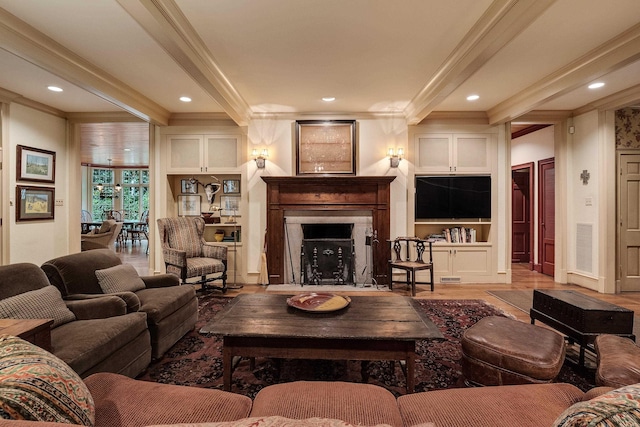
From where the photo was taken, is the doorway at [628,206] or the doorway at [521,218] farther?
the doorway at [521,218]

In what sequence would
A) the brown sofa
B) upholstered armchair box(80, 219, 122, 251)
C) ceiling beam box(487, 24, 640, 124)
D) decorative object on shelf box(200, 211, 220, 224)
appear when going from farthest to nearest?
upholstered armchair box(80, 219, 122, 251) < decorative object on shelf box(200, 211, 220, 224) < ceiling beam box(487, 24, 640, 124) < the brown sofa

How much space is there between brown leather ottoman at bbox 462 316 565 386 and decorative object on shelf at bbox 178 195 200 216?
4554mm

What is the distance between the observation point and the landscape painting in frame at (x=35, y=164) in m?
4.35

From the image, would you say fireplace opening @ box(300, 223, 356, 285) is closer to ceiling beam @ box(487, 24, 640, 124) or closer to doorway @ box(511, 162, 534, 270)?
ceiling beam @ box(487, 24, 640, 124)

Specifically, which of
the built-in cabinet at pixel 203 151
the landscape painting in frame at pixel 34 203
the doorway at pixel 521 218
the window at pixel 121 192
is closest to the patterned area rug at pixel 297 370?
the built-in cabinet at pixel 203 151

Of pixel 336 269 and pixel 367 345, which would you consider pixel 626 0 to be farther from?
pixel 336 269

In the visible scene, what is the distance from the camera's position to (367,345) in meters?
1.88

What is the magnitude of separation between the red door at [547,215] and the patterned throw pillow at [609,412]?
5.98m

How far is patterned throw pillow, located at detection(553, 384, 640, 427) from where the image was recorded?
650 millimetres

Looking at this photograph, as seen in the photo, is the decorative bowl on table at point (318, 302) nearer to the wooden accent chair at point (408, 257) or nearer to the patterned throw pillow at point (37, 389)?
the patterned throw pillow at point (37, 389)

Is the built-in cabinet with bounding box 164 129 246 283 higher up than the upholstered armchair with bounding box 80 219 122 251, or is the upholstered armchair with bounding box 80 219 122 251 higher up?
the built-in cabinet with bounding box 164 129 246 283

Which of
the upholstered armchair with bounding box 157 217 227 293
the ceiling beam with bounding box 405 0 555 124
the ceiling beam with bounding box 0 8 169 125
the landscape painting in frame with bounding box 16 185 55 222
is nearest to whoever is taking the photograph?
the ceiling beam with bounding box 405 0 555 124

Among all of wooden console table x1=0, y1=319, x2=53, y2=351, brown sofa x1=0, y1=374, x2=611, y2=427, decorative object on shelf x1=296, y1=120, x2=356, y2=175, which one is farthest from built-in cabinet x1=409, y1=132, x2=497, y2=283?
wooden console table x1=0, y1=319, x2=53, y2=351

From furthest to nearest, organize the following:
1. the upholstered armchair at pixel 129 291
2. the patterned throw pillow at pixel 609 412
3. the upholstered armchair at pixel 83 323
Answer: the upholstered armchair at pixel 129 291, the upholstered armchair at pixel 83 323, the patterned throw pillow at pixel 609 412
